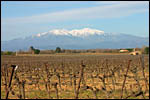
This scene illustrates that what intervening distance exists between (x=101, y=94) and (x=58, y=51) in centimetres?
8874

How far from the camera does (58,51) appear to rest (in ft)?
333

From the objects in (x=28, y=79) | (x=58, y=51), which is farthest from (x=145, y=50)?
(x=28, y=79)

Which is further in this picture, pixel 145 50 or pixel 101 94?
pixel 145 50

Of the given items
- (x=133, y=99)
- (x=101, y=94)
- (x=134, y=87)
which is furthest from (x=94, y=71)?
(x=133, y=99)

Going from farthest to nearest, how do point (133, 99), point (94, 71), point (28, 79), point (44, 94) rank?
point (94, 71)
point (28, 79)
point (44, 94)
point (133, 99)

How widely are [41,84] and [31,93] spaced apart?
336 cm

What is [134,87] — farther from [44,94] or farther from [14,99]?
[14,99]

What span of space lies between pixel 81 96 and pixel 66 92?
143 centimetres

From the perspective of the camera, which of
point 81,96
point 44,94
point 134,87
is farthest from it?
point 134,87

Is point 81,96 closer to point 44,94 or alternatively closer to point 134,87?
point 44,94

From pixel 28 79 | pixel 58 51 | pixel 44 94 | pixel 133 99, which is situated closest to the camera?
pixel 133 99

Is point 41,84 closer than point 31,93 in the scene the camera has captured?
No

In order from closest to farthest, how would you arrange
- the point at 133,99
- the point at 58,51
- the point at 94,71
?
the point at 133,99 < the point at 94,71 < the point at 58,51

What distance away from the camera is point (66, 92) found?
14.1m
